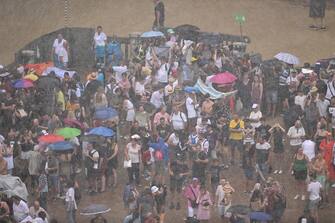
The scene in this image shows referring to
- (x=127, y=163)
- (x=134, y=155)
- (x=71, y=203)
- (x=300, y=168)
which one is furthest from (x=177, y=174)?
(x=300, y=168)

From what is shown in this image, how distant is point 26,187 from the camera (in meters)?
22.5

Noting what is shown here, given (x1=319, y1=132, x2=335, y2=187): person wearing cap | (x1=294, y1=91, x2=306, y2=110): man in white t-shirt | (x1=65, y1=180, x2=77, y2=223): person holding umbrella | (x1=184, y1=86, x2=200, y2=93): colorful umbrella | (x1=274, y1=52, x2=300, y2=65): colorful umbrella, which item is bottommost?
(x1=65, y1=180, x2=77, y2=223): person holding umbrella

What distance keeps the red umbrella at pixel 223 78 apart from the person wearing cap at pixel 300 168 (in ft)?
13.1

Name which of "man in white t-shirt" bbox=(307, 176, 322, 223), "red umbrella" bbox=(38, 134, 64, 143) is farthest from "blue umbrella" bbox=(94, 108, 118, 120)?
"man in white t-shirt" bbox=(307, 176, 322, 223)

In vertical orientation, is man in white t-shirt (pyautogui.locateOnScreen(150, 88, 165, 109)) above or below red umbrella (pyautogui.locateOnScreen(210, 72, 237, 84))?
below

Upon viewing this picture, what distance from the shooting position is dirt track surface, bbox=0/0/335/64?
31.9 meters

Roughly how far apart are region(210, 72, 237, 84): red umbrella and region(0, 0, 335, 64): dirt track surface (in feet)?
17.4

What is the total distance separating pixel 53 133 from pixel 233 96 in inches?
221

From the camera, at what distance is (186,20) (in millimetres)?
33688

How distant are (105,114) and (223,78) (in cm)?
388

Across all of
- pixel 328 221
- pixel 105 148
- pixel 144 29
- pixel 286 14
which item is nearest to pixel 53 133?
pixel 105 148

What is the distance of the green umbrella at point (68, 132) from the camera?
22.2 meters

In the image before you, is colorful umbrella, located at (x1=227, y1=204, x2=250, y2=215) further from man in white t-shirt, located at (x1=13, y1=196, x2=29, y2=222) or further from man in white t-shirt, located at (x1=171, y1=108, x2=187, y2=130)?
man in white t-shirt, located at (x1=13, y1=196, x2=29, y2=222)

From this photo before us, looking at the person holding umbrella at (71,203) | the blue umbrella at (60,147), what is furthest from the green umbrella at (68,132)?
the person holding umbrella at (71,203)
